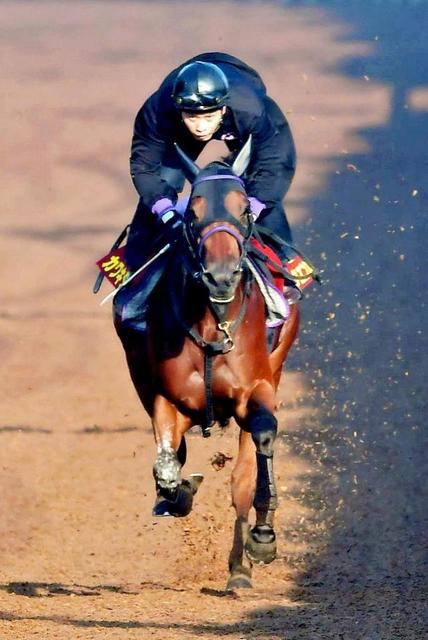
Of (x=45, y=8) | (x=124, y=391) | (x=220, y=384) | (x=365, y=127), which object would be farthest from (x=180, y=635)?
(x=45, y=8)

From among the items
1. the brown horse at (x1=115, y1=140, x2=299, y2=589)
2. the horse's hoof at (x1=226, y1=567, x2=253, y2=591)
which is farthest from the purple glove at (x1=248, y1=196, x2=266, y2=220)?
the horse's hoof at (x1=226, y1=567, x2=253, y2=591)

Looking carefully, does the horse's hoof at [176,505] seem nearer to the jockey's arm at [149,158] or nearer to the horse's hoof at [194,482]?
the horse's hoof at [194,482]

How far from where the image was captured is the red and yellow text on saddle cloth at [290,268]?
22.2 feet

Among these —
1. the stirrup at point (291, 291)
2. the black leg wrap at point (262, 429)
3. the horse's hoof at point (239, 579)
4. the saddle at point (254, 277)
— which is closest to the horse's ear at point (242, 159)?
the saddle at point (254, 277)

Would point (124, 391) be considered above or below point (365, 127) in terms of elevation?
above

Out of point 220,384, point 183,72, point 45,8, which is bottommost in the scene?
point 45,8

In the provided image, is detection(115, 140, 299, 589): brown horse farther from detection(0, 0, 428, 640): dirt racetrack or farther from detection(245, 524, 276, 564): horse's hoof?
detection(0, 0, 428, 640): dirt racetrack

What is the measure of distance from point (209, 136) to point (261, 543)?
5.93 ft

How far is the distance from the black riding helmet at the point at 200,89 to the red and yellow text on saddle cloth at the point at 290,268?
759 mm

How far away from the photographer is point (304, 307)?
39.3 feet

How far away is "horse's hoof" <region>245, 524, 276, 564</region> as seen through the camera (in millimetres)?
6609

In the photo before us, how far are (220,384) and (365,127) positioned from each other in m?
11.2

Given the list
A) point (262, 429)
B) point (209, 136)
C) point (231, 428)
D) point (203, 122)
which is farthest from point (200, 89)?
point (231, 428)

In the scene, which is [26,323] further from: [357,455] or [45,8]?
[45,8]
